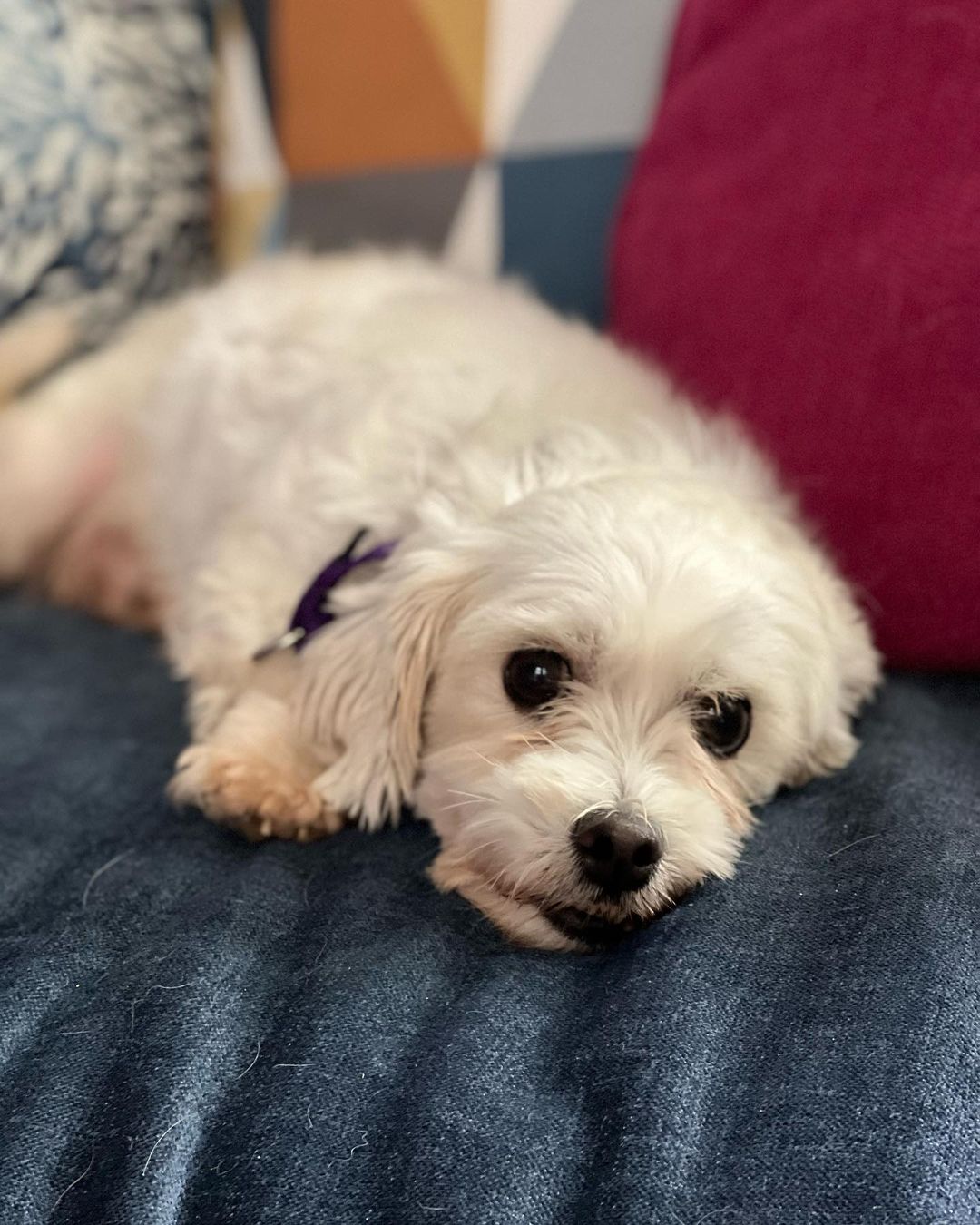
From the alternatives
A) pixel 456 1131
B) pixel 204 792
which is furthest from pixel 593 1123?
pixel 204 792

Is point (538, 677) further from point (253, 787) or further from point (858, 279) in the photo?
point (858, 279)

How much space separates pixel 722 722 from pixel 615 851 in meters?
0.28

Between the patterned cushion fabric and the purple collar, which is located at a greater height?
the patterned cushion fabric

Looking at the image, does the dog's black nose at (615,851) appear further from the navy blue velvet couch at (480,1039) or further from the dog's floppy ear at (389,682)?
the dog's floppy ear at (389,682)

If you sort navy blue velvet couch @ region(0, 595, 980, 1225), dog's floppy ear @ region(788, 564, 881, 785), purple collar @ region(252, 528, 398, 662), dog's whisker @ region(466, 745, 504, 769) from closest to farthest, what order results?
navy blue velvet couch @ region(0, 595, 980, 1225)
dog's whisker @ region(466, 745, 504, 769)
dog's floppy ear @ region(788, 564, 881, 785)
purple collar @ region(252, 528, 398, 662)

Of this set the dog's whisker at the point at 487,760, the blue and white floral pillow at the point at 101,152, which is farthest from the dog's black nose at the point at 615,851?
the blue and white floral pillow at the point at 101,152

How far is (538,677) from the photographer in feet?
3.89

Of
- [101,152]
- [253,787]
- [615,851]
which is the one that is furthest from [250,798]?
[101,152]

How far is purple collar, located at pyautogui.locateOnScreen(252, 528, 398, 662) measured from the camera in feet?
4.49

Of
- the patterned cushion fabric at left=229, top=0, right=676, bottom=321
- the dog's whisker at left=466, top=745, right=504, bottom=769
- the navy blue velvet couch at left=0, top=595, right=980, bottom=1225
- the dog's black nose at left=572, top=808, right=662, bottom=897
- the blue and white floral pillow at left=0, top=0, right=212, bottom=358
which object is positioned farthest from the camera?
the patterned cushion fabric at left=229, top=0, right=676, bottom=321

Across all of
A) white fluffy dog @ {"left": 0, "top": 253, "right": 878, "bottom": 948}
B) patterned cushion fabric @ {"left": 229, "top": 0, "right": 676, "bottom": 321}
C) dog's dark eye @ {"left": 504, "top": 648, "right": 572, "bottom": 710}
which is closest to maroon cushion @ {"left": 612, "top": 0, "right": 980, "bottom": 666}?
white fluffy dog @ {"left": 0, "top": 253, "right": 878, "bottom": 948}

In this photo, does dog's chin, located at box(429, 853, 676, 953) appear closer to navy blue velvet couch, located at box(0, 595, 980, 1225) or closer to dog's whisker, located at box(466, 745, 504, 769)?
navy blue velvet couch, located at box(0, 595, 980, 1225)

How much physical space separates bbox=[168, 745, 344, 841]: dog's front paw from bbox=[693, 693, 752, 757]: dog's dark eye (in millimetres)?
442

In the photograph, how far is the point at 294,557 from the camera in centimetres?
150
